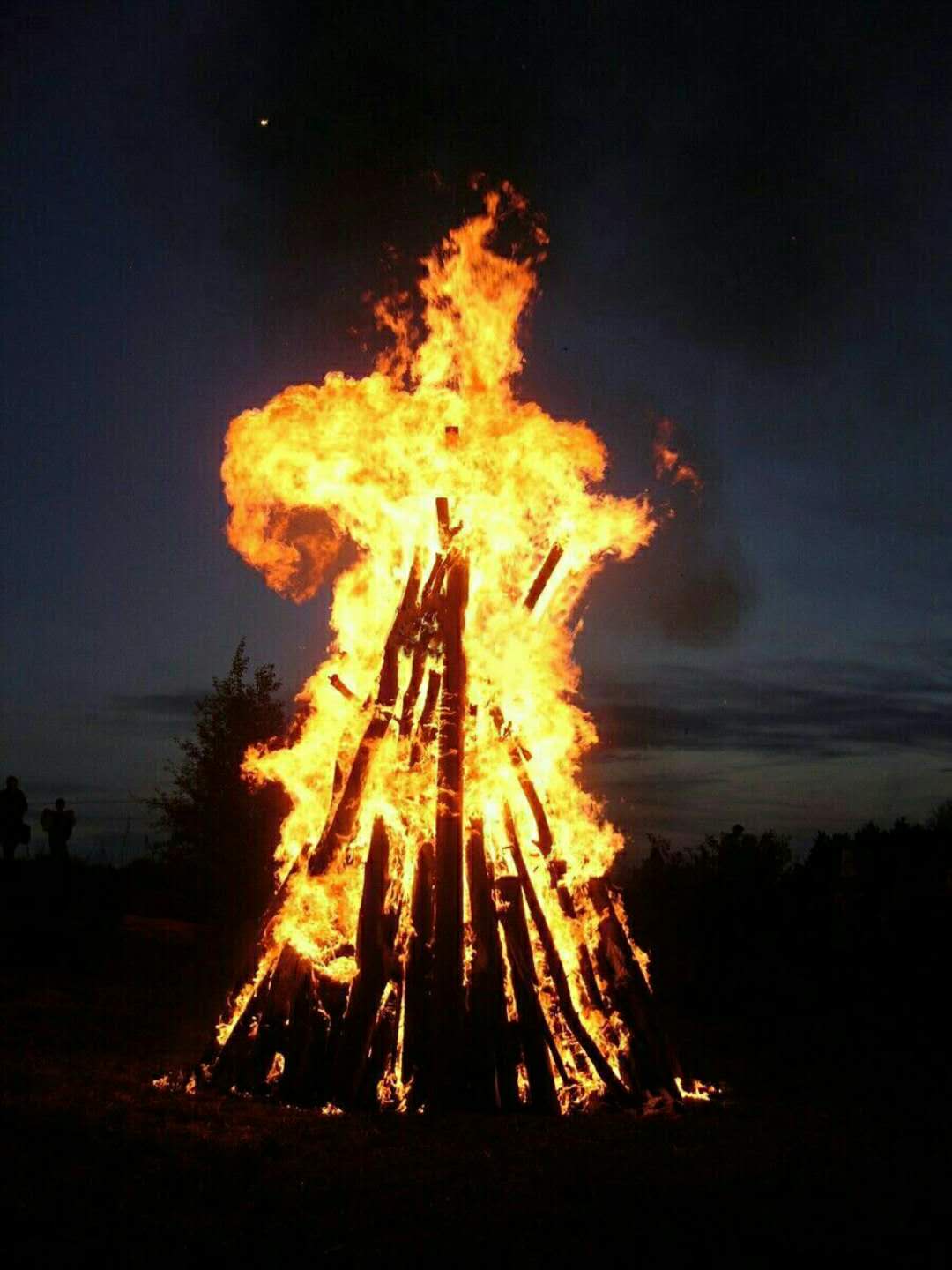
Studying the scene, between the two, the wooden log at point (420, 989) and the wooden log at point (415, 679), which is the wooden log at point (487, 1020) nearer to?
the wooden log at point (420, 989)

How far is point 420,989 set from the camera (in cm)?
870

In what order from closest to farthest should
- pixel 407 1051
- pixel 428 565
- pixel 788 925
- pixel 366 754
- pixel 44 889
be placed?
pixel 407 1051, pixel 366 754, pixel 428 565, pixel 788 925, pixel 44 889

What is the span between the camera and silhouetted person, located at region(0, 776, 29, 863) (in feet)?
66.4

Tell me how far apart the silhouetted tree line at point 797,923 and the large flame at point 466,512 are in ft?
17.9

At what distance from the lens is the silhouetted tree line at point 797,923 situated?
1508cm

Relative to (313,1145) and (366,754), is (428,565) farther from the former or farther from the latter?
(313,1145)

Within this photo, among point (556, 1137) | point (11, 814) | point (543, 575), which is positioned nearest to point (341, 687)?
point (543, 575)

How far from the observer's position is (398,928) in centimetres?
896

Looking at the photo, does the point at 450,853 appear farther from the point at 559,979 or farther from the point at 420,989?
the point at 559,979

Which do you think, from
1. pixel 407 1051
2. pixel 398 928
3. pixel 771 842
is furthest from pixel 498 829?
pixel 771 842

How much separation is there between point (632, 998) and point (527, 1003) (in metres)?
1.10

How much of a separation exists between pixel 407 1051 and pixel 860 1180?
333 cm

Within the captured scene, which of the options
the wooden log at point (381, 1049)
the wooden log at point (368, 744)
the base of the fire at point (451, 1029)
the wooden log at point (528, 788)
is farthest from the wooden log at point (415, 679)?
Result: the wooden log at point (381, 1049)

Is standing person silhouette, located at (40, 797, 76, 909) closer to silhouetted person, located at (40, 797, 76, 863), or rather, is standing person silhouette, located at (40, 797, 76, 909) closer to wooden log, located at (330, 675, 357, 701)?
silhouetted person, located at (40, 797, 76, 863)
